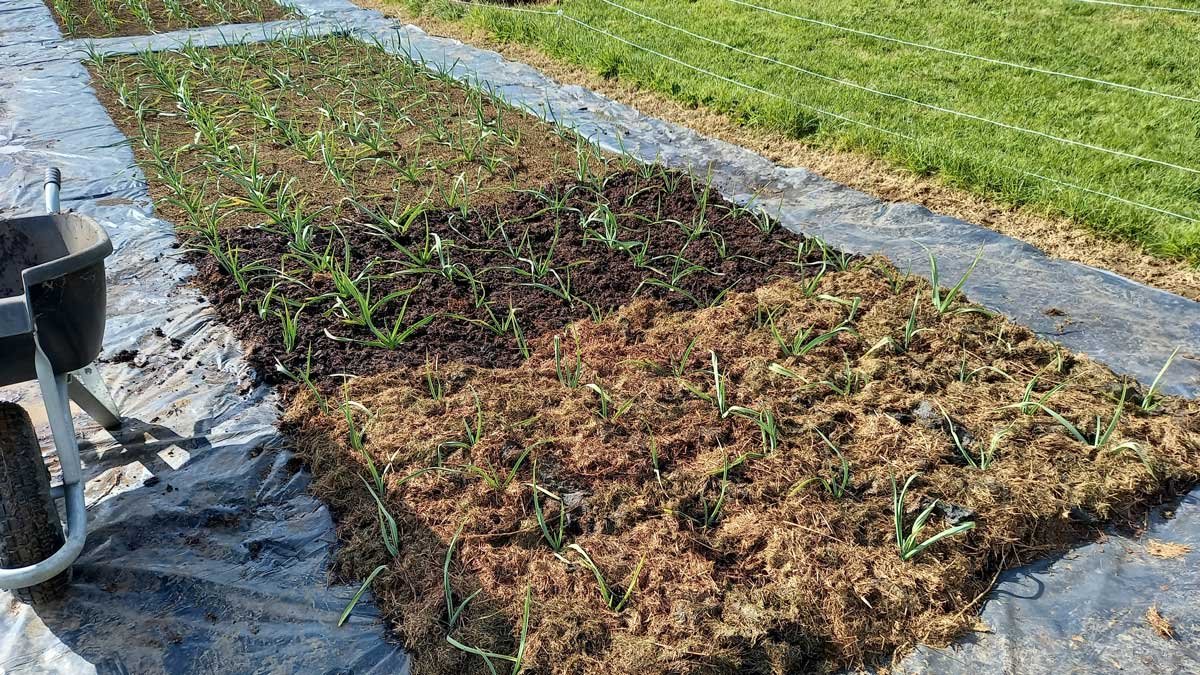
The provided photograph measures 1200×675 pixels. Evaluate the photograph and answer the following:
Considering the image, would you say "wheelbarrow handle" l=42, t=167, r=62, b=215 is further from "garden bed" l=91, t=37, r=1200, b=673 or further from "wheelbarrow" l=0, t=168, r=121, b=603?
"garden bed" l=91, t=37, r=1200, b=673

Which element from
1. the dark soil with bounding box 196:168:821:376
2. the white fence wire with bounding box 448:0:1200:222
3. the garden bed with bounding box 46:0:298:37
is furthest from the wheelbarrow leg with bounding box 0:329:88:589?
the garden bed with bounding box 46:0:298:37

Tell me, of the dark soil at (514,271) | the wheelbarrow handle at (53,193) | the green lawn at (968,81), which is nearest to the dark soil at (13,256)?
the wheelbarrow handle at (53,193)

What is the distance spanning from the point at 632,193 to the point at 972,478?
2.26 m

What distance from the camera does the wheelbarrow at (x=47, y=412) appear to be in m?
1.98

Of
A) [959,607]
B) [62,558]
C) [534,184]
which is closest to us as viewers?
[62,558]

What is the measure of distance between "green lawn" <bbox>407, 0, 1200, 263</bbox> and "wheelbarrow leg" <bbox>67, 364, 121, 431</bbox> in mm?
3863

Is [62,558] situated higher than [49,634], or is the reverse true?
[62,558]

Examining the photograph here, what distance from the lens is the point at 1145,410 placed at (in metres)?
2.87

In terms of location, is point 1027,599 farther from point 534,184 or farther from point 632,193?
point 534,184

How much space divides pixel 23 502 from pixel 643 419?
1712mm

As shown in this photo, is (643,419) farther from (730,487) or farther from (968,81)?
(968,81)

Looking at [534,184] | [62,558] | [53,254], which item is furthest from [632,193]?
[62,558]

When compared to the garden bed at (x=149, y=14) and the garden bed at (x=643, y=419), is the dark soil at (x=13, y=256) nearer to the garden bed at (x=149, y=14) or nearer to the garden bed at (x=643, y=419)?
the garden bed at (x=643, y=419)

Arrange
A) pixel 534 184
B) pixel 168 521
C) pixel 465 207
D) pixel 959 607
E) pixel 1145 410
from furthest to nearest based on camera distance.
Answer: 1. pixel 534 184
2. pixel 465 207
3. pixel 1145 410
4. pixel 168 521
5. pixel 959 607
